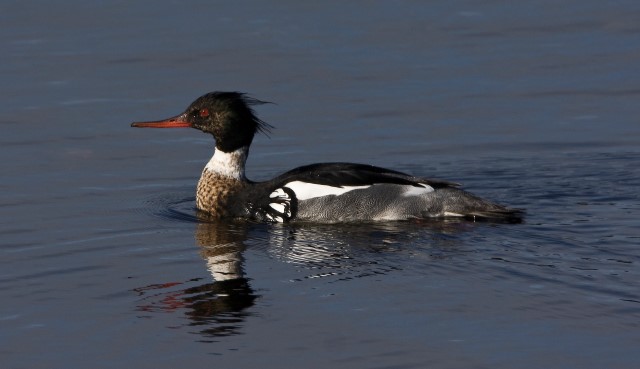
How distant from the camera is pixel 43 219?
13977 millimetres

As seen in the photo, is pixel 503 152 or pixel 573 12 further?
pixel 573 12

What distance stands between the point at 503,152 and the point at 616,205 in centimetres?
267

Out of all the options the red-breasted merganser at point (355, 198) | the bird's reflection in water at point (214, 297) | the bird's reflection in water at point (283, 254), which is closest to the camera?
the bird's reflection in water at point (214, 297)

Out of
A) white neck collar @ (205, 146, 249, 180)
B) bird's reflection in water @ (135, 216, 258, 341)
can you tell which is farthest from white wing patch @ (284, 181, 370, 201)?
bird's reflection in water @ (135, 216, 258, 341)

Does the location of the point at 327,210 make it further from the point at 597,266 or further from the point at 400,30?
the point at 400,30

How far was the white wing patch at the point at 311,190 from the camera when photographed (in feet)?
46.5

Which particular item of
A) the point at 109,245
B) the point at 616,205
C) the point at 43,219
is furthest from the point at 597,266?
the point at 43,219

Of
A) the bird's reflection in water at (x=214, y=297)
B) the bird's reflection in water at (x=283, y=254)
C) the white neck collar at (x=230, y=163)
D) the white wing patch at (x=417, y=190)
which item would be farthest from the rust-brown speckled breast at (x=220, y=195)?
the white wing patch at (x=417, y=190)

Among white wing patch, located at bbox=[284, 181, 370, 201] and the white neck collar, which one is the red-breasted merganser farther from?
the white neck collar

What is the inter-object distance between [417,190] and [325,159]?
2.53 m

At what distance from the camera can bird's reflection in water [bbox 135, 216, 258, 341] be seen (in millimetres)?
10359

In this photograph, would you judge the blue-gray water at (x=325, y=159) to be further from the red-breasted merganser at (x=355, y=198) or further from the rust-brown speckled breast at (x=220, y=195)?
the rust-brown speckled breast at (x=220, y=195)

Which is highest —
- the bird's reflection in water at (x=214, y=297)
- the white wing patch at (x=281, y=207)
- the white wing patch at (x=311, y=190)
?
the white wing patch at (x=311, y=190)

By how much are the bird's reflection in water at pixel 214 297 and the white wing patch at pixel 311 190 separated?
1.27m
